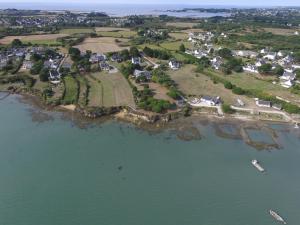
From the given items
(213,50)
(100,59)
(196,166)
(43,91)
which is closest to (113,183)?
(196,166)

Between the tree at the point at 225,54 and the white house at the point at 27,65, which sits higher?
the tree at the point at 225,54

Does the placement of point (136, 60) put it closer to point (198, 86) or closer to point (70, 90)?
point (198, 86)

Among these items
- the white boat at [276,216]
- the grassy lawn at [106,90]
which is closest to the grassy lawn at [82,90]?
the grassy lawn at [106,90]

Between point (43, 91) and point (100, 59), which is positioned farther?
point (100, 59)

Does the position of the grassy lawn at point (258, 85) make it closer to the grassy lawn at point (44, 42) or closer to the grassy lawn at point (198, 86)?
the grassy lawn at point (198, 86)

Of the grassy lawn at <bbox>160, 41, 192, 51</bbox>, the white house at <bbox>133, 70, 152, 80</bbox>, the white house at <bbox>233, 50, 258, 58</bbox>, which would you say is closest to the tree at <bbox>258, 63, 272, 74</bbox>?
the white house at <bbox>233, 50, 258, 58</bbox>

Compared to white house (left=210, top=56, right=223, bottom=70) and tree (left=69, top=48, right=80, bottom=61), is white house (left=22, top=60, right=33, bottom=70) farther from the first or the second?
white house (left=210, top=56, right=223, bottom=70)

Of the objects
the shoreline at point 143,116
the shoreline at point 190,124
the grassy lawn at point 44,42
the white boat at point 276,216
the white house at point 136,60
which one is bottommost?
the white boat at point 276,216

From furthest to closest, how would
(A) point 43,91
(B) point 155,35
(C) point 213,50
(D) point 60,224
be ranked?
(B) point 155,35
(C) point 213,50
(A) point 43,91
(D) point 60,224

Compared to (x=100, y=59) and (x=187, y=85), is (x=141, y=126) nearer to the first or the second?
(x=187, y=85)
